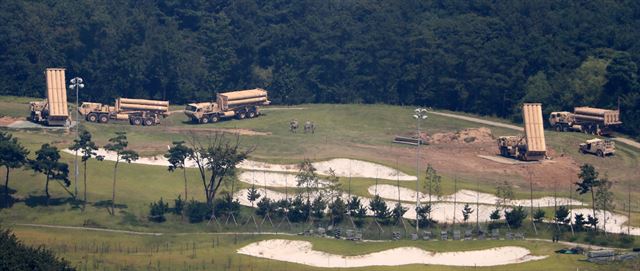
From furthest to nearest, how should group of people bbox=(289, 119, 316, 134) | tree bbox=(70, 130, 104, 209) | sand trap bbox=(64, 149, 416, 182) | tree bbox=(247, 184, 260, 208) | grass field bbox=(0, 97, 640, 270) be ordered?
group of people bbox=(289, 119, 316, 134) < sand trap bbox=(64, 149, 416, 182) < tree bbox=(70, 130, 104, 209) < tree bbox=(247, 184, 260, 208) < grass field bbox=(0, 97, 640, 270)

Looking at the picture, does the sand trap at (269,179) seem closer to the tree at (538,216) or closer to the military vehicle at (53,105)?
the tree at (538,216)

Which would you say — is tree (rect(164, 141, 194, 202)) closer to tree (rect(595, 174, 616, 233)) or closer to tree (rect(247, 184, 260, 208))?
tree (rect(247, 184, 260, 208))

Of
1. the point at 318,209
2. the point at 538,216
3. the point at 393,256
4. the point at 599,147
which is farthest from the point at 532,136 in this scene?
the point at 393,256

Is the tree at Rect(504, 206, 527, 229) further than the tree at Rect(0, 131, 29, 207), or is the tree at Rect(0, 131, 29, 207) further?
the tree at Rect(0, 131, 29, 207)

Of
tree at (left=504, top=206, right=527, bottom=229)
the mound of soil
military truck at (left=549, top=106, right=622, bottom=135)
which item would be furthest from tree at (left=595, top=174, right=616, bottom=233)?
military truck at (left=549, top=106, right=622, bottom=135)

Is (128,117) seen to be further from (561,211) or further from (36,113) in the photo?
(561,211)

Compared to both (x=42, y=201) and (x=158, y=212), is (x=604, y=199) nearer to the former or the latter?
(x=158, y=212)
